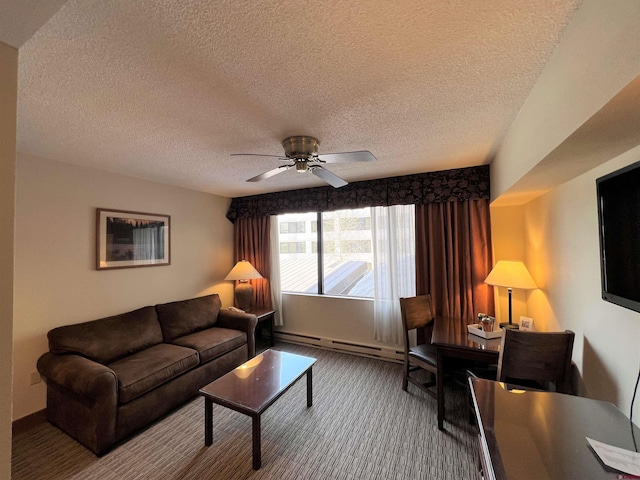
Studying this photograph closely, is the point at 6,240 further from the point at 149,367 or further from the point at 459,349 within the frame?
the point at 459,349

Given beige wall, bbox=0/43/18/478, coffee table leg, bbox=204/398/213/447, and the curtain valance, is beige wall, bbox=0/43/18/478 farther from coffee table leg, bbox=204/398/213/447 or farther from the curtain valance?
the curtain valance

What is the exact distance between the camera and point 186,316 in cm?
323

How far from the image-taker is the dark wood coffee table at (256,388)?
5.85 feet

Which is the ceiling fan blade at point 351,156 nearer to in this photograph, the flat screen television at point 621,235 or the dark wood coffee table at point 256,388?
the flat screen television at point 621,235

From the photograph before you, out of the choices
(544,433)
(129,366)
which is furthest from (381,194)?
(129,366)

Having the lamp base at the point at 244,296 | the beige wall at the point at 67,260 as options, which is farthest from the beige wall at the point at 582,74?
the beige wall at the point at 67,260

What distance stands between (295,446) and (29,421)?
231 centimetres

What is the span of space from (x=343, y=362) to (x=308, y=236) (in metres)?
1.90

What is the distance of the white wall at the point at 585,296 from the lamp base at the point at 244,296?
3471mm

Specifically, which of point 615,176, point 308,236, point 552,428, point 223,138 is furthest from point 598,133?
point 308,236

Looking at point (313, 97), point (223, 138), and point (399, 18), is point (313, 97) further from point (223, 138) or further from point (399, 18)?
point (223, 138)

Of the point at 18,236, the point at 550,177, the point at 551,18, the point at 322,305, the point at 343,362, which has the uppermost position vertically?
the point at 551,18

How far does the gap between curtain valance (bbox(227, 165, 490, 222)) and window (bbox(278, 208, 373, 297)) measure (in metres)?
0.28

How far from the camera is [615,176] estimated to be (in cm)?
103
